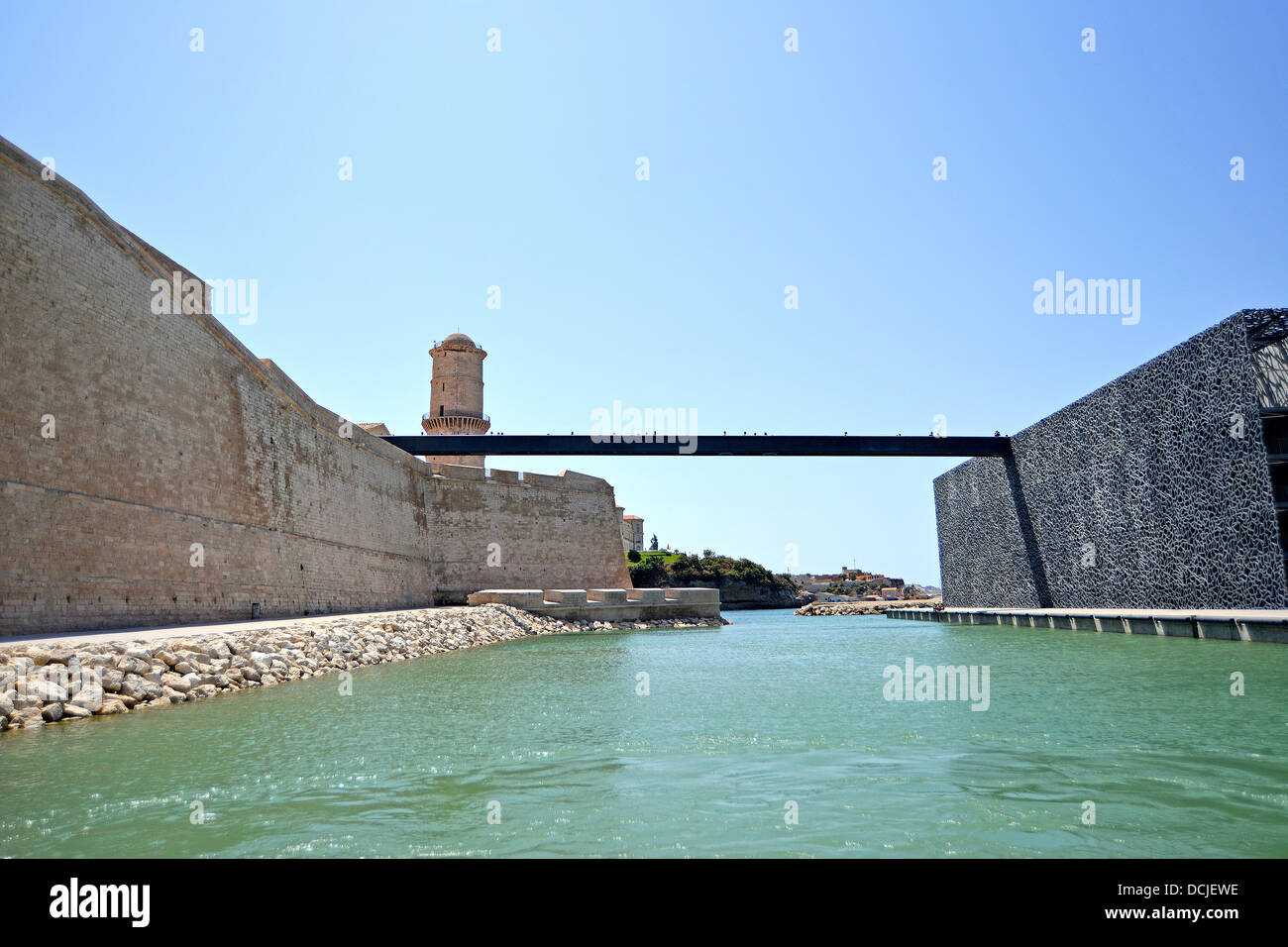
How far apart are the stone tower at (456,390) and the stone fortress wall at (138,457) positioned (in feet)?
44.7

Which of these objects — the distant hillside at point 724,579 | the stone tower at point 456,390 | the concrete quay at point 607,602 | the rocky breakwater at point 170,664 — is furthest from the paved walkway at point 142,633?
the distant hillside at point 724,579

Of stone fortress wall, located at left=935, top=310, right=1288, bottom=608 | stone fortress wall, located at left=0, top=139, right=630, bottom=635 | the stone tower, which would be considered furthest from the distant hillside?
stone fortress wall, located at left=0, top=139, right=630, bottom=635

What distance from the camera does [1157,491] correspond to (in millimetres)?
19297

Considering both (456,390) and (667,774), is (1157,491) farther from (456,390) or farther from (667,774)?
(456,390)

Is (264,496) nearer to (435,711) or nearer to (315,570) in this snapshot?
(315,570)

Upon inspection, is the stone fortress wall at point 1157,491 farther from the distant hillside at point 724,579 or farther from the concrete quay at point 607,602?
the distant hillside at point 724,579

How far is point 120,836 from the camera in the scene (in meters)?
4.00

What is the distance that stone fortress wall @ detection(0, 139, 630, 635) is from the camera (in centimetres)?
1002

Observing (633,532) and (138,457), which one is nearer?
(138,457)

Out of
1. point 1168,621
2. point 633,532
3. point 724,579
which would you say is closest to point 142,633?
point 1168,621

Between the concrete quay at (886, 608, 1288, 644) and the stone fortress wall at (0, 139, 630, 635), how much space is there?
1850 cm

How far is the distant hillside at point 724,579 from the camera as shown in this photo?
64062 millimetres

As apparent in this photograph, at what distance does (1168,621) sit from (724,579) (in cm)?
5388
